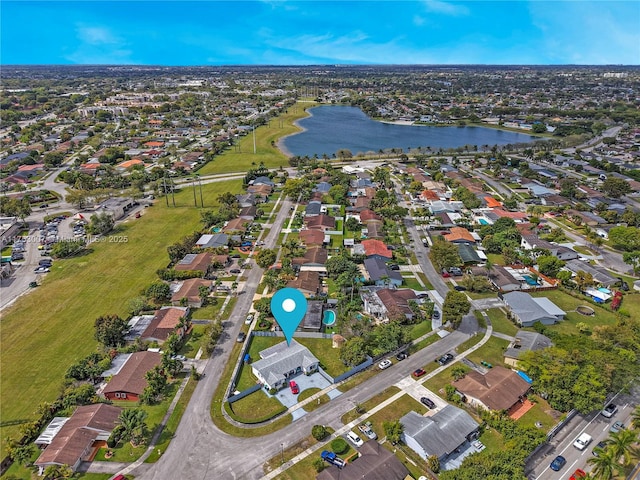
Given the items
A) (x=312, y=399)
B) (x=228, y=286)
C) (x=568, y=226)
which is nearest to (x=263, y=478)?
(x=312, y=399)

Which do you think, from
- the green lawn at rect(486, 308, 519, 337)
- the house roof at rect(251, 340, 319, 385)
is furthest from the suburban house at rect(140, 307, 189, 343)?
the green lawn at rect(486, 308, 519, 337)

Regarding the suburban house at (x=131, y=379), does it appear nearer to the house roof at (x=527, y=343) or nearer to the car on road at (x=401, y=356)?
the car on road at (x=401, y=356)

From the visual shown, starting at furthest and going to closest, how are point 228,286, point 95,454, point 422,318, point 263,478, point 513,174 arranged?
point 513,174
point 228,286
point 422,318
point 95,454
point 263,478

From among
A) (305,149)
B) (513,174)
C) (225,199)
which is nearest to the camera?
(225,199)

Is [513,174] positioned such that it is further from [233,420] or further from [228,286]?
[233,420]

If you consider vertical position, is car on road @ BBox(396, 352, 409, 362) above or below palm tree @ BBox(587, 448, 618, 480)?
below

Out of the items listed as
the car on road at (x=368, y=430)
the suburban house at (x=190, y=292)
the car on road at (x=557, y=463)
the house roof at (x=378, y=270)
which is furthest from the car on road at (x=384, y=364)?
the suburban house at (x=190, y=292)

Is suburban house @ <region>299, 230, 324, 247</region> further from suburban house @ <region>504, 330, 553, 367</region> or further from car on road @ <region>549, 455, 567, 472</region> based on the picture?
car on road @ <region>549, 455, 567, 472</region>
